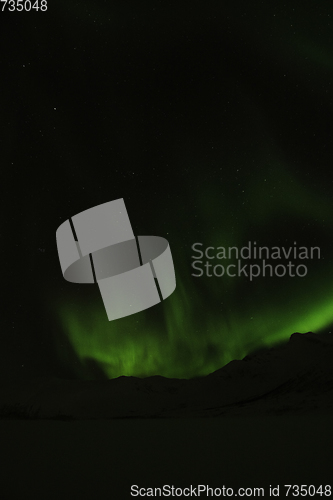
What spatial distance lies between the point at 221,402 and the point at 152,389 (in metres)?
0.79

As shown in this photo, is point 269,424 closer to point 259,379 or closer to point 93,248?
point 259,379

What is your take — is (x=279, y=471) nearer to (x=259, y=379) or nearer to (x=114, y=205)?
(x=259, y=379)

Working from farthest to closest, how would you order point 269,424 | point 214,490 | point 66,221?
point 66,221 < point 269,424 < point 214,490

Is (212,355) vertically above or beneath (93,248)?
beneath

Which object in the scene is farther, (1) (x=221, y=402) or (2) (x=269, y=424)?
(1) (x=221, y=402)

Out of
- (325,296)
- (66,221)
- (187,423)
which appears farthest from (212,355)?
(66,221)

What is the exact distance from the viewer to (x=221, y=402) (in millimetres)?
5598

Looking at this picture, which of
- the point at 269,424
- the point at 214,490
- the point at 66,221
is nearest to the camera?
the point at 214,490

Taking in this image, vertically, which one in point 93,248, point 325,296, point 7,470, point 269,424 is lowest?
point 269,424

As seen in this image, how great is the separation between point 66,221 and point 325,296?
303 centimetres

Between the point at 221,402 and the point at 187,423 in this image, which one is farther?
the point at 221,402

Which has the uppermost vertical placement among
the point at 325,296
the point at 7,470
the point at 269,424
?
the point at 325,296

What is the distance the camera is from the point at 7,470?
388 cm

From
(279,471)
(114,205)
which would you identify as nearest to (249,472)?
(279,471)
